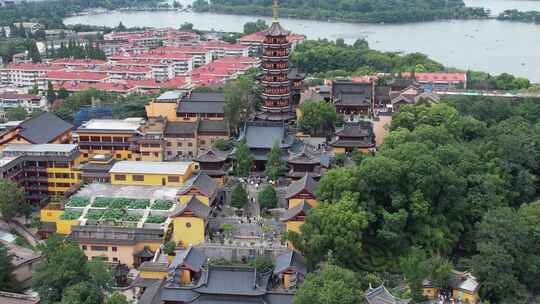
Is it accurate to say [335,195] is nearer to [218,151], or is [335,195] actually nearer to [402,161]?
[402,161]

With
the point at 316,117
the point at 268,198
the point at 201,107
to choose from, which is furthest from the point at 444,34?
the point at 268,198

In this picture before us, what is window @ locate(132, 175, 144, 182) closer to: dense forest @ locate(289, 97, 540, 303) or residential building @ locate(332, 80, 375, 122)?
dense forest @ locate(289, 97, 540, 303)

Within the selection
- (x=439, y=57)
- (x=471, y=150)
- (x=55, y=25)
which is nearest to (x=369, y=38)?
(x=439, y=57)

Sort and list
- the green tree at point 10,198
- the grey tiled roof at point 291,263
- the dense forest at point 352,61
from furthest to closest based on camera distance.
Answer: the dense forest at point 352,61 → the green tree at point 10,198 → the grey tiled roof at point 291,263

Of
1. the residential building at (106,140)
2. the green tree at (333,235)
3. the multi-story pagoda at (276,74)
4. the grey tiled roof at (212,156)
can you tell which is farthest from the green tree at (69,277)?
the multi-story pagoda at (276,74)

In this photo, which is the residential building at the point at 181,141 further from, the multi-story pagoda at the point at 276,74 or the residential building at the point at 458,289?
the residential building at the point at 458,289

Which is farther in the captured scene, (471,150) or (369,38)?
(369,38)
